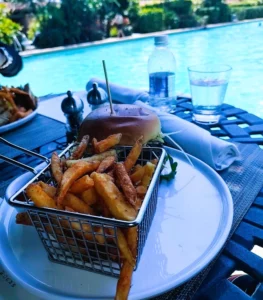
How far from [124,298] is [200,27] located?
10.5 metres

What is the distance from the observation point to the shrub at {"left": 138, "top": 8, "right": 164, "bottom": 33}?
10.1m

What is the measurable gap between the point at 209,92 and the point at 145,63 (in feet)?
16.4

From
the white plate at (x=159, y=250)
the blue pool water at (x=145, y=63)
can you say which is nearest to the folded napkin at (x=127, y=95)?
the white plate at (x=159, y=250)

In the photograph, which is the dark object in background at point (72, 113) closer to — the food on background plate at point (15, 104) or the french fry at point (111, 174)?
the food on background plate at point (15, 104)

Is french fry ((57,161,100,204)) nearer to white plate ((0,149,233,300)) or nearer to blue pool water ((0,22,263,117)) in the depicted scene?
white plate ((0,149,233,300))

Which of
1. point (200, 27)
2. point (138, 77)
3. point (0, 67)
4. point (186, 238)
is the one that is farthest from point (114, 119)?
point (200, 27)

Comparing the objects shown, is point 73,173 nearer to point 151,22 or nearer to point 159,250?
point 159,250

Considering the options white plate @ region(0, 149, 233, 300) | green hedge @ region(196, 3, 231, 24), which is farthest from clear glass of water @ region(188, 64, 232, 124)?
green hedge @ region(196, 3, 231, 24)

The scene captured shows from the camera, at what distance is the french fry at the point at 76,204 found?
45cm

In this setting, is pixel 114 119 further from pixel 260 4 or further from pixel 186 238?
pixel 260 4

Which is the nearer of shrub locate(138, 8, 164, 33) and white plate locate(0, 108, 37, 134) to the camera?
white plate locate(0, 108, 37, 134)

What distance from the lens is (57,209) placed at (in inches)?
17.1

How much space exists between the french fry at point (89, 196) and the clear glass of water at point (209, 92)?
2.33 feet

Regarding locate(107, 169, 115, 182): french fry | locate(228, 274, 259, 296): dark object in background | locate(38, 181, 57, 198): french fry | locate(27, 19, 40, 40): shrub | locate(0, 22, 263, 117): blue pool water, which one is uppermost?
locate(38, 181, 57, 198): french fry
